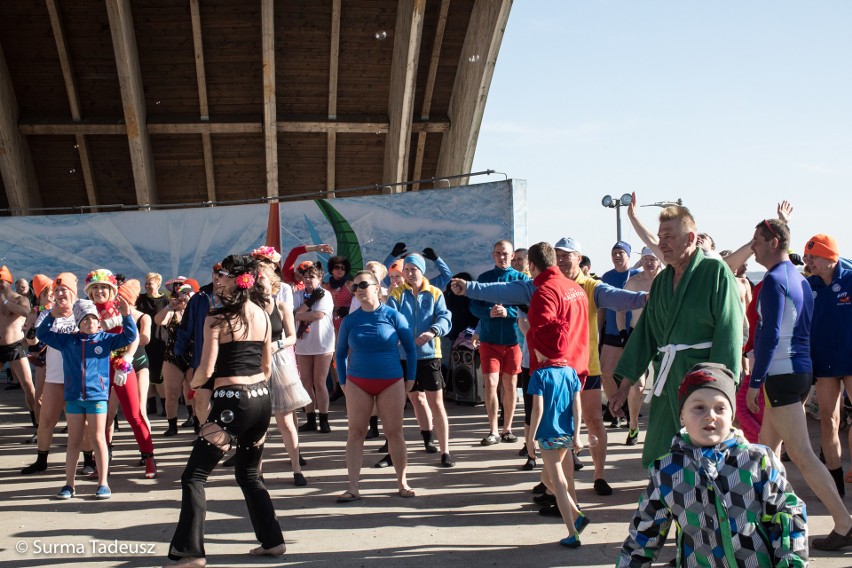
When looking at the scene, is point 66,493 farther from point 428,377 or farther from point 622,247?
point 622,247

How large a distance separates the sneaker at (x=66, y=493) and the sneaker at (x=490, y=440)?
3.77 meters

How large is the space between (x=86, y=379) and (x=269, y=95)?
31.1 feet

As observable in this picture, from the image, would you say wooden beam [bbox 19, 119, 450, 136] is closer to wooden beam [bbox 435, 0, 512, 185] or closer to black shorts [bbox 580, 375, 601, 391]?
wooden beam [bbox 435, 0, 512, 185]

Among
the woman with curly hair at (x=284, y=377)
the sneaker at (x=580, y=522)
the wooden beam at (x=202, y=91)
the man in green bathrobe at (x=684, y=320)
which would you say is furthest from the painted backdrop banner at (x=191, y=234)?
the man in green bathrobe at (x=684, y=320)

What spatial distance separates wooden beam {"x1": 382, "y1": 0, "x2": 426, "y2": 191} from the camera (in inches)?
539

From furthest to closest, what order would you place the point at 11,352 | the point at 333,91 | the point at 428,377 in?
the point at 333,91
the point at 11,352
the point at 428,377

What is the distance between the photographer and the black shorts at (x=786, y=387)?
4.62 meters

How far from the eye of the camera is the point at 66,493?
20.5ft

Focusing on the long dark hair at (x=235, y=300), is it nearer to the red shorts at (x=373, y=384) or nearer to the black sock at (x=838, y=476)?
the red shorts at (x=373, y=384)

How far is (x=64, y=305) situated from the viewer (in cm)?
660

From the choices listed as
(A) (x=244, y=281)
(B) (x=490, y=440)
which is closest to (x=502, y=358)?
(B) (x=490, y=440)

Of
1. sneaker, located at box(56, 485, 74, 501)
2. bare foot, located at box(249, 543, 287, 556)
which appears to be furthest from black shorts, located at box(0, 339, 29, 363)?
bare foot, located at box(249, 543, 287, 556)

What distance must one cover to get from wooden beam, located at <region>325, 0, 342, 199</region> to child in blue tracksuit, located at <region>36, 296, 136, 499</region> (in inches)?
287

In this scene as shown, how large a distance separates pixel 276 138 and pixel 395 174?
8.25 ft
